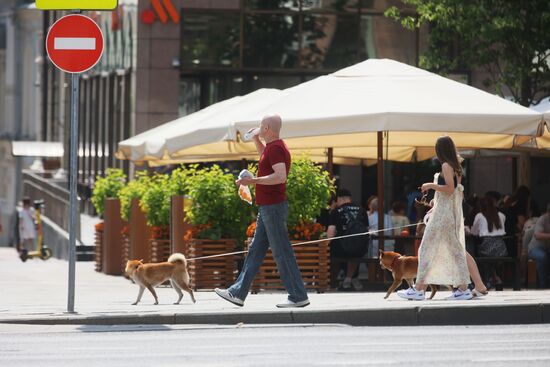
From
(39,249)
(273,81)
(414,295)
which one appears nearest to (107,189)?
(273,81)

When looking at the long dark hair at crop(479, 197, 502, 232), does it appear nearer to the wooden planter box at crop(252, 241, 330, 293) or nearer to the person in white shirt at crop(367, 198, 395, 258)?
the person in white shirt at crop(367, 198, 395, 258)

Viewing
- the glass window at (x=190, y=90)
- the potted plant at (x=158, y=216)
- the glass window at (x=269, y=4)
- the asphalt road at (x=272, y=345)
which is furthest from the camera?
the glass window at (x=190, y=90)

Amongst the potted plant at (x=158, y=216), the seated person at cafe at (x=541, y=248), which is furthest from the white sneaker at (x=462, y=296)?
the potted plant at (x=158, y=216)

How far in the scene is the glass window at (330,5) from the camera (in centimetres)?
3512

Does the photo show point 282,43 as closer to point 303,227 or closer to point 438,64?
point 438,64

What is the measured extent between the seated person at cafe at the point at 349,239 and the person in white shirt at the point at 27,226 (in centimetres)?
2150

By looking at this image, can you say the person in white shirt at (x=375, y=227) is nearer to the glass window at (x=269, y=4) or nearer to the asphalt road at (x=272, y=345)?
the asphalt road at (x=272, y=345)

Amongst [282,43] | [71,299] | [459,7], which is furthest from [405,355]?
[282,43]

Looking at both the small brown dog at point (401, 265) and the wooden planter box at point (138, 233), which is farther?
the wooden planter box at point (138, 233)

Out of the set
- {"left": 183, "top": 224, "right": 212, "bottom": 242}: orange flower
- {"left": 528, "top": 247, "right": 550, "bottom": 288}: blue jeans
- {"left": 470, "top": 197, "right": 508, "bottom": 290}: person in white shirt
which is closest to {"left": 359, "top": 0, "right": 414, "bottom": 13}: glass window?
{"left": 528, "top": 247, "right": 550, "bottom": 288}: blue jeans

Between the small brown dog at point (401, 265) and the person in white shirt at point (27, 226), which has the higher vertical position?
the small brown dog at point (401, 265)

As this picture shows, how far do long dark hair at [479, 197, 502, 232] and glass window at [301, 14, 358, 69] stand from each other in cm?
1477

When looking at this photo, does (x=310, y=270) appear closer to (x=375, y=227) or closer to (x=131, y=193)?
(x=375, y=227)

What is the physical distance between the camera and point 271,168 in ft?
49.7
